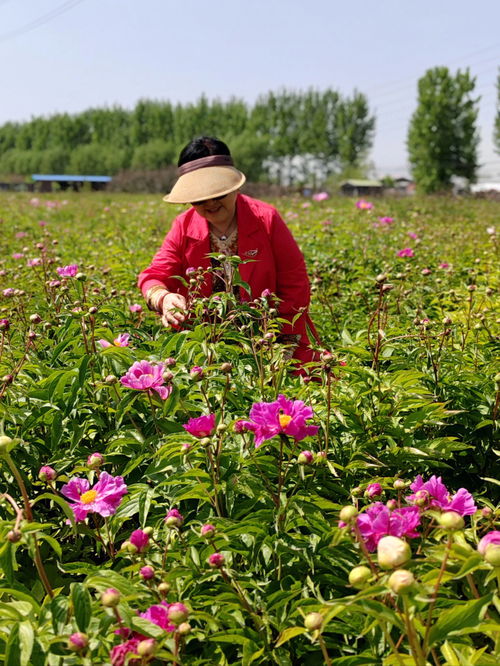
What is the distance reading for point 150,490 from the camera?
127cm

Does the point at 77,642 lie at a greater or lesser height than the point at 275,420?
lesser

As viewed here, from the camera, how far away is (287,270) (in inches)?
106

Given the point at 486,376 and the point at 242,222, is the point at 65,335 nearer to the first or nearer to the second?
the point at 242,222

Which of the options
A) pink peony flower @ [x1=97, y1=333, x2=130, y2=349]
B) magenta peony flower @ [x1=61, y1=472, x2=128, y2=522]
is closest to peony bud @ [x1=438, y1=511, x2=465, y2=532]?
magenta peony flower @ [x1=61, y1=472, x2=128, y2=522]

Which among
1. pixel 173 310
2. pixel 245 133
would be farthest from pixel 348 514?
pixel 245 133

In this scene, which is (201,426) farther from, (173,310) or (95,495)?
(173,310)

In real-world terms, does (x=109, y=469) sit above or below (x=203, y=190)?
below

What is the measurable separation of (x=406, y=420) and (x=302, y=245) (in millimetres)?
3757

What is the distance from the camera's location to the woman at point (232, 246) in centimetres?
251

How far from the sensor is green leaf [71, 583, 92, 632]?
2.86ft

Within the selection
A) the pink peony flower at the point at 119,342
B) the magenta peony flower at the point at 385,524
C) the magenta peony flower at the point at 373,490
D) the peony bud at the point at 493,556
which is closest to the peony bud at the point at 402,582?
the peony bud at the point at 493,556

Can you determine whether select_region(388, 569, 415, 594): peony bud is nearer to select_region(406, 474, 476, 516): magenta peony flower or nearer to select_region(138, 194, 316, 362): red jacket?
select_region(406, 474, 476, 516): magenta peony flower

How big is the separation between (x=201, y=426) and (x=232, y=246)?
159 centimetres

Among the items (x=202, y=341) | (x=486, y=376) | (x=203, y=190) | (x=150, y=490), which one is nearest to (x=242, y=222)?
(x=203, y=190)
